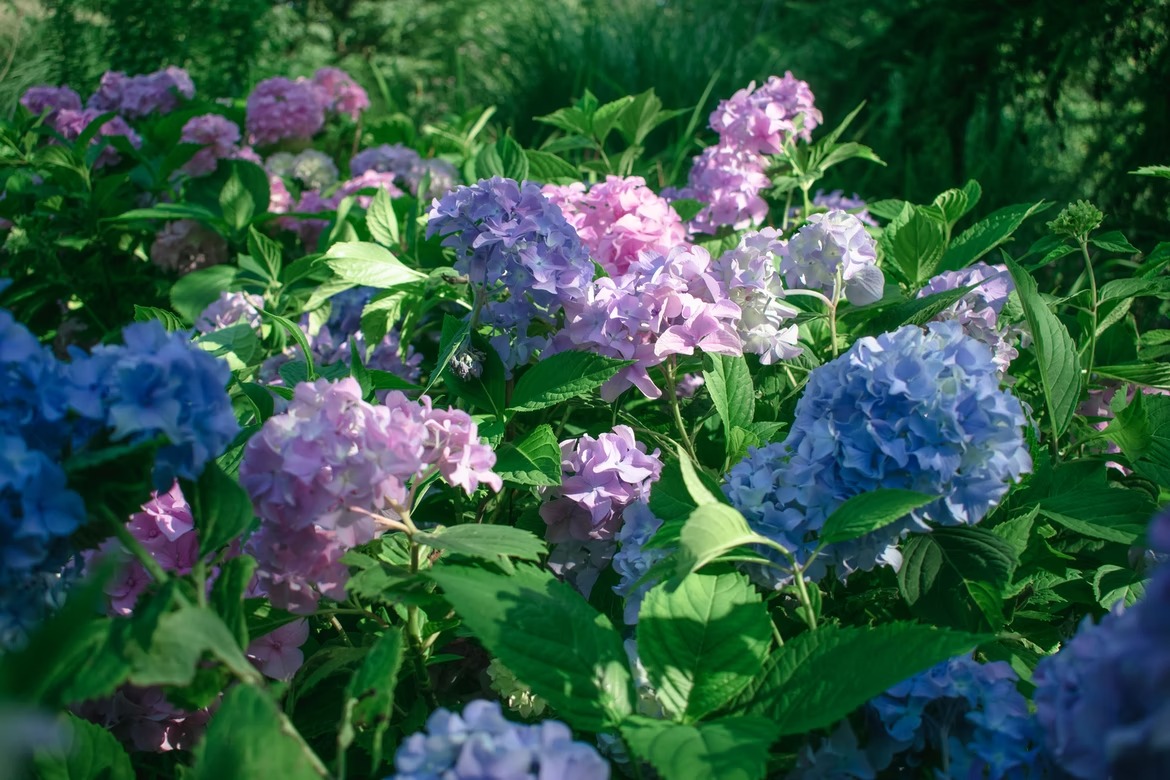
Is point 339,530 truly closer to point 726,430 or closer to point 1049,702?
point 726,430

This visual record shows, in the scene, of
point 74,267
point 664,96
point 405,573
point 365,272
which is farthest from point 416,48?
point 405,573

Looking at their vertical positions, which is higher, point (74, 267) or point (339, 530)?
point (339, 530)

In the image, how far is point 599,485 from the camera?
1203mm

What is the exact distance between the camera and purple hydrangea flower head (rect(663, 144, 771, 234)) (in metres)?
1.92

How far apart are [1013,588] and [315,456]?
784mm

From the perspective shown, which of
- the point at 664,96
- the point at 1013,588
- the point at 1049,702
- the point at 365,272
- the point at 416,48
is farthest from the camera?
the point at 416,48

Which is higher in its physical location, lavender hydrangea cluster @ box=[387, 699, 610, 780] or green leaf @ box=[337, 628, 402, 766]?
lavender hydrangea cluster @ box=[387, 699, 610, 780]

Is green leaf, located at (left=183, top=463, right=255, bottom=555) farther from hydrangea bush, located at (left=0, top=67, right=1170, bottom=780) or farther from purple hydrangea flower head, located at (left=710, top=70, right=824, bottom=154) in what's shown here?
purple hydrangea flower head, located at (left=710, top=70, right=824, bottom=154)

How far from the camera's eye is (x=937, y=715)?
0.91 metres

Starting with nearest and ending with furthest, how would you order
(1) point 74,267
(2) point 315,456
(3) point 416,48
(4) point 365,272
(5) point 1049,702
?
1. (5) point 1049,702
2. (2) point 315,456
3. (4) point 365,272
4. (1) point 74,267
5. (3) point 416,48

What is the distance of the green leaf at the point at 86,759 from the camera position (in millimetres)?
867

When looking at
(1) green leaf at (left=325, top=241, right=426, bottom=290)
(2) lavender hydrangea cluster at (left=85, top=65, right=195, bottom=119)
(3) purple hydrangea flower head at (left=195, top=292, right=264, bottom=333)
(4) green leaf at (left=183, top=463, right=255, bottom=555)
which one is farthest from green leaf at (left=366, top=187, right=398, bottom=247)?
(2) lavender hydrangea cluster at (left=85, top=65, right=195, bottom=119)

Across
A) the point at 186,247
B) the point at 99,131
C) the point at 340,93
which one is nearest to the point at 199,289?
the point at 186,247

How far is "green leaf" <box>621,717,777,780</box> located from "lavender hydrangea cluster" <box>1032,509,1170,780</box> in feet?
0.74
